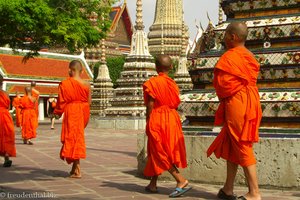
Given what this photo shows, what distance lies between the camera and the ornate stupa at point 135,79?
74.4 ft

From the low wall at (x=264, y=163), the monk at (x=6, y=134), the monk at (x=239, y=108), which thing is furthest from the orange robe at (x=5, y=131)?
the monk at (x=239, y=108)

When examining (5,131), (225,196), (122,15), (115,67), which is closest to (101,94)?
(115,67)

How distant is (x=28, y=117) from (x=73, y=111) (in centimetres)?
670

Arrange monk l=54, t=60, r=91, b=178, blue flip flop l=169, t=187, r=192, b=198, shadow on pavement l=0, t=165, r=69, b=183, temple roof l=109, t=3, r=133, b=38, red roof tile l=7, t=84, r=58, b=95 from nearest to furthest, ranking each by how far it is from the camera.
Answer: blue flip flop l=169, t=187, r=192, b=198, shadow on pavement l=0, t=165, r=69, b=183, monk l=54, t=60, r=91, b=178, red roof tile l=7, t=84, r=58, b=95, temple roof l=109, t=3, r=133, b=38

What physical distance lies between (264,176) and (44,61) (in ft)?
94.4

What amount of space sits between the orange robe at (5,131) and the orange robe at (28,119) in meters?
4.51

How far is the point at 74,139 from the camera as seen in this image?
308 inches

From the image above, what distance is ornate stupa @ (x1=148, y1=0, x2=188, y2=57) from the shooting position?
52.4 meters

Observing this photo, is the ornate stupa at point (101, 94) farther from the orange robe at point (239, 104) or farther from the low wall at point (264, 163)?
the orange robe at point (239, 104)

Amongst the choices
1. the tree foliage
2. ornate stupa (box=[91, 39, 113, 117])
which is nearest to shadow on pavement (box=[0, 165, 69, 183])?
ornate stupa (box=[91, 39, 113, 117])

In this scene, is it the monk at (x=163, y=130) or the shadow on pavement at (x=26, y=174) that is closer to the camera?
the monk at (x=163, y=130)

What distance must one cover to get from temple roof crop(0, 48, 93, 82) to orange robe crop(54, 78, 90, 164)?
934 inches

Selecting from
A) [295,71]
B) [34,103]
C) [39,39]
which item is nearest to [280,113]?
[295,71]

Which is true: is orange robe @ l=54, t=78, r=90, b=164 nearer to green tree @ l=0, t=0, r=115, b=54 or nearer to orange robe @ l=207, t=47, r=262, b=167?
green tree @ l=0, t=0, r=115, b=54
